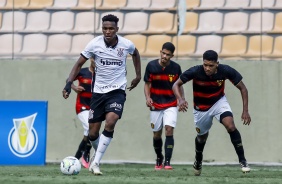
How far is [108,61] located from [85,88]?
11.6ft

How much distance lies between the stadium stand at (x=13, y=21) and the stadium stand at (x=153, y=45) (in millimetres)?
2595

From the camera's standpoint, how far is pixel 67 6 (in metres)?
18.7

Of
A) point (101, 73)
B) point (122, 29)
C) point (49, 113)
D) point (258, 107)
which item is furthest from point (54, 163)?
point (101, 73)

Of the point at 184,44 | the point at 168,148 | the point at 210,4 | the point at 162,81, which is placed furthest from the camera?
the point at 210,4

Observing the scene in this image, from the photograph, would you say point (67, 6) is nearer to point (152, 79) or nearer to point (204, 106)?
point (152, 79)

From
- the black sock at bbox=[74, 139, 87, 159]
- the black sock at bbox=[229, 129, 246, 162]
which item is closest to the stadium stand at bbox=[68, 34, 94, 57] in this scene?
the black sock at bbox=[74, 139, 87, 159]

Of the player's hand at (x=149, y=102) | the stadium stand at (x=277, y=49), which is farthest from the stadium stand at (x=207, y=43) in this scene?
the player's hand at (x=149, y=102)

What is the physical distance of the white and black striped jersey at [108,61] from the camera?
1267cm

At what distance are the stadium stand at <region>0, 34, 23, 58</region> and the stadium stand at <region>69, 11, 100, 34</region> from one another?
110cm

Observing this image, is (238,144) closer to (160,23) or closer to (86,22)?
(160,23)

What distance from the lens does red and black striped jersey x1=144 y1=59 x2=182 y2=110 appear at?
15617mm

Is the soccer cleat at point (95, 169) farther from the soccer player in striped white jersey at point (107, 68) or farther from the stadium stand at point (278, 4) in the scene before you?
the stadium stand at point (278, 4)

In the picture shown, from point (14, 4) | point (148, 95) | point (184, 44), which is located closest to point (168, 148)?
point (148, 95)

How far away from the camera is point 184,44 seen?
59.6 ft
